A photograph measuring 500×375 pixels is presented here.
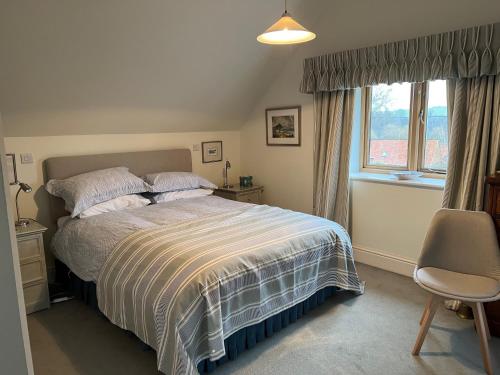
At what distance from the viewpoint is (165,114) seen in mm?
3908

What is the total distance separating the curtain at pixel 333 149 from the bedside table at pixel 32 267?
2.59m

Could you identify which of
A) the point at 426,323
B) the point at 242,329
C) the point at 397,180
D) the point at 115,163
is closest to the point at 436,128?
the point at 397,180

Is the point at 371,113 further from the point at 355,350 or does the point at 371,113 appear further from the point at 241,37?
the point at 355,350

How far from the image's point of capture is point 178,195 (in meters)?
3.77

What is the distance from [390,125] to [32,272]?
3.42 metres

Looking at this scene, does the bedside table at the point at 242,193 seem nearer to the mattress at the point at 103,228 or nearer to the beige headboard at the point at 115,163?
the beige headboard at the point at 115,163

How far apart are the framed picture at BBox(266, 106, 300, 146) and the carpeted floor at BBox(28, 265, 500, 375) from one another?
6.44 feet

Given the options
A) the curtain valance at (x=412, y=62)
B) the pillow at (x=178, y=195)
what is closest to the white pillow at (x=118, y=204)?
the pillow at (x=178, y=195)

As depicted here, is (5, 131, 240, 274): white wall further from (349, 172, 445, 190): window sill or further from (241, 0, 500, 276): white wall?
(349, 172, 445, 190): window sill

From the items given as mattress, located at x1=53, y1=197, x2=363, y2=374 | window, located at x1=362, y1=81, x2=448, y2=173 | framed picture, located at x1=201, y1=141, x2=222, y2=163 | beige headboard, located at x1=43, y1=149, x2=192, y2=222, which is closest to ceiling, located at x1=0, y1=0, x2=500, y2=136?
beige headboard, located at x1=43, y1=149, x2=192, y2=222

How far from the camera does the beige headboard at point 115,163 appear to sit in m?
3.34

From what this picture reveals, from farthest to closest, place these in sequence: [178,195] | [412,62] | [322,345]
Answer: [178,195]
[412,62]
[322,345]

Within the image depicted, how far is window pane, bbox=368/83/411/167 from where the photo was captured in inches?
139

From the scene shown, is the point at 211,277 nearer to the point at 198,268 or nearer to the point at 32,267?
the point at 198,268
